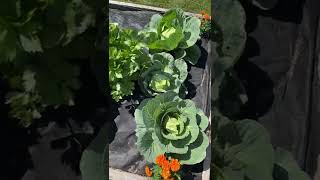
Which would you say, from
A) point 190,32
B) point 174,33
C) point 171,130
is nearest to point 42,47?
point 171,130

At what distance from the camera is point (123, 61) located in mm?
3105

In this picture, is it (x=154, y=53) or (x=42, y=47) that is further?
(x=154, y=53)

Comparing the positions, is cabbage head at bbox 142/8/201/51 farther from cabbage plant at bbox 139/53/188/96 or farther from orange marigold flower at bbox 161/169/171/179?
orange marigold flower at bbox 161/169/171/179

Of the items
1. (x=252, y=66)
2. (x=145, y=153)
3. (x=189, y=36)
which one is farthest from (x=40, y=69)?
(x=189, y=36)

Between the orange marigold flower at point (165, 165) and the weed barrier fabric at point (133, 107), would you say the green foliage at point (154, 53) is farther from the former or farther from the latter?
the orange marigold flower at point (165, 165)

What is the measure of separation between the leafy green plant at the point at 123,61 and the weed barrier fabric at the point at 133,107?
0.11 meters

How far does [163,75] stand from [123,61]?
0.89ft

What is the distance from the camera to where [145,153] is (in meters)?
2.87

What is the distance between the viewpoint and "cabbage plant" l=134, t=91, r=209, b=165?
9.34ft

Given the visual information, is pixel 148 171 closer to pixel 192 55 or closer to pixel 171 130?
pixel 171 130

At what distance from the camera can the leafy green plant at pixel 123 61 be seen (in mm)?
3070

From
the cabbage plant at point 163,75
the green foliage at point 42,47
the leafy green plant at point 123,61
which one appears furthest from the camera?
the cabbage plant at point 163,75

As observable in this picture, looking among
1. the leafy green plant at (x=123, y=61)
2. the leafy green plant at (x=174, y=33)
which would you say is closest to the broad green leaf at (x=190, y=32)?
the leafy green plant at (x=174, y=33)

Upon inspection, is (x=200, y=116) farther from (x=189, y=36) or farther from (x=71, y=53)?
(x=71, y=53)
